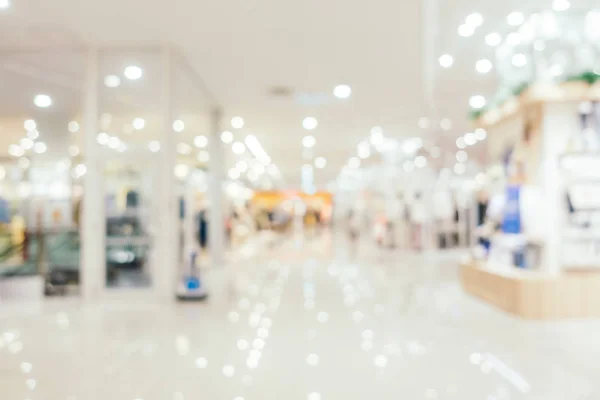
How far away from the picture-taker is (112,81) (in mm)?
7914

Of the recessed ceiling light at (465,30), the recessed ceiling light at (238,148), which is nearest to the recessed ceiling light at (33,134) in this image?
the recessed ceiling light at (238,148)

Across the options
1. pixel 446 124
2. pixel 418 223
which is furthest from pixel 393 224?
pixel 446 124

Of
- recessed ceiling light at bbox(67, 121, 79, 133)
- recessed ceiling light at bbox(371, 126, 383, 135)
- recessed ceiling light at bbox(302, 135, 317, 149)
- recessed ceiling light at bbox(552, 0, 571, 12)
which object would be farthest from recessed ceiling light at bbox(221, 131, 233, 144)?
recessed ceiling light at bbox(552, 0, 571, 12)

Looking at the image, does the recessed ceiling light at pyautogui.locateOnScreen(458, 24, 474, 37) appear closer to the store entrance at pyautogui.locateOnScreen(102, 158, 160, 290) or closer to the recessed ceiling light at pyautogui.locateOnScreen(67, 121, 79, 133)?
the store entrance at pyautogui.locateOnScreen(102, 158, 160, 290)

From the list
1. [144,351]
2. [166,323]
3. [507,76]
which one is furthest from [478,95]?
[144,351]

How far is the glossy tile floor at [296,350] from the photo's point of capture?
3557mm

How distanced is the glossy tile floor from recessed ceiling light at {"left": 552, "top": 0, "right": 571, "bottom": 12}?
139 inches

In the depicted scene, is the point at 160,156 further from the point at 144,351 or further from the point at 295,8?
the point at 144,351

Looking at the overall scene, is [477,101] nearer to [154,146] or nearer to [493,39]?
[493,39]

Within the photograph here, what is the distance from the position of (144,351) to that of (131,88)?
459cm

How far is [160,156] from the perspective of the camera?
7434 millimetres

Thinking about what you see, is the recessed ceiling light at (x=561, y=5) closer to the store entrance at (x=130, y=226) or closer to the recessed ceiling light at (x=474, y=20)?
the recessed ceiling light at (x=474, y=20)

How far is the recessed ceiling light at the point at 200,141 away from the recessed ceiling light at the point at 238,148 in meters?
3.15

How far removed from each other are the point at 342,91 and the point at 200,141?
415 centimetres
